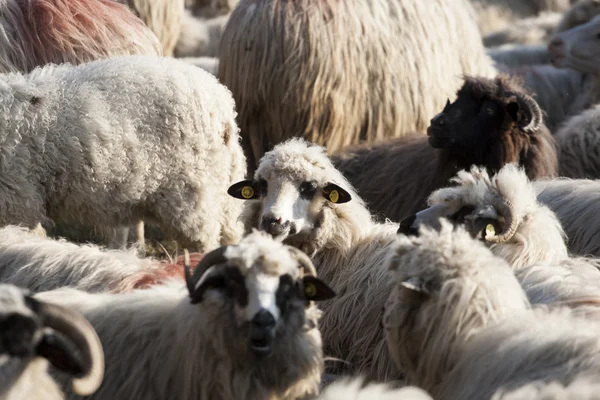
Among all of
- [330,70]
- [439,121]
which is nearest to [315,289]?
[439,121]

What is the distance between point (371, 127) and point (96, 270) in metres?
3.84

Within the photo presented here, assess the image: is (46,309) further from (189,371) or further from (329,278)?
(329,278)

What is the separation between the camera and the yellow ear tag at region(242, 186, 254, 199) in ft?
18.1

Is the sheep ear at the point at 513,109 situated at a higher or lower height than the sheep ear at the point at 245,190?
higher

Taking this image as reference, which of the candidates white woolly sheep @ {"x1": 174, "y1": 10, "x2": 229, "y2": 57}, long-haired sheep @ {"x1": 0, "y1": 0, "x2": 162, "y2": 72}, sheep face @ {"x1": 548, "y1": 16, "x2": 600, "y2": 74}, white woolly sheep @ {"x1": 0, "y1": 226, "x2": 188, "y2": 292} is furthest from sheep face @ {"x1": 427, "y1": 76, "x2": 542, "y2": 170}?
white woolly sheep @ {"x1": 174, "y1": 10, "x2": 229, "y2": 57}

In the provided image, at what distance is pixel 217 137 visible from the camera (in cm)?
625

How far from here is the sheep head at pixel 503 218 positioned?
195 inches

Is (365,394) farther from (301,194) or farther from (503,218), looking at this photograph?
(301,194)

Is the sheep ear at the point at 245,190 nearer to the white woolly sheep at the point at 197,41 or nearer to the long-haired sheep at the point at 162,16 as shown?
the long-haired sheep at the point at 162,16

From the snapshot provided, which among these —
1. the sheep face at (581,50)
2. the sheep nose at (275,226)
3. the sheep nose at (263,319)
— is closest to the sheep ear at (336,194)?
the sheep nose at (275,226)

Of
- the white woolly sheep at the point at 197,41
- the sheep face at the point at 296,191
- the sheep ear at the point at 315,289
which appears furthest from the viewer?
the white woolly sheep at the point at 197,41

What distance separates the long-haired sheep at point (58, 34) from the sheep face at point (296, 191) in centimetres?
218

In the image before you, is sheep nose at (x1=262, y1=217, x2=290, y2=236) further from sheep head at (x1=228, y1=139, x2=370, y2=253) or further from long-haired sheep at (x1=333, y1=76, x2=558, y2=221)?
long-haired sheep at (x1=333, y1=76, x2=558, y2=221)

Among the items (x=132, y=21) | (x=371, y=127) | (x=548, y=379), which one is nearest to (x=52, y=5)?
(x=132, y=21)
